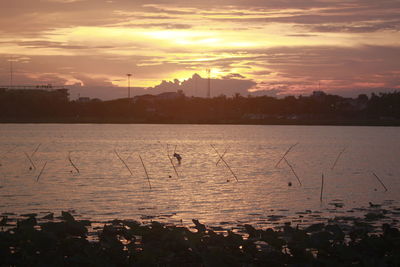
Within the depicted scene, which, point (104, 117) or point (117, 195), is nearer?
point (117, 195)

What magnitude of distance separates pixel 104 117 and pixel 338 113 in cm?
7603

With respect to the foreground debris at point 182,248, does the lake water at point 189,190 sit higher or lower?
lower

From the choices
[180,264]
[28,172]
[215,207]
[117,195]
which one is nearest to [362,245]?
[180,264]

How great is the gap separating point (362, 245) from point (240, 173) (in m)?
23.8

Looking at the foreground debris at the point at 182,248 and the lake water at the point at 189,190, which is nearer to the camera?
the foreground debris at the point at 182,248

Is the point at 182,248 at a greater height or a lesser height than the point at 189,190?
greater

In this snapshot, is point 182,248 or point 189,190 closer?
point 182,248

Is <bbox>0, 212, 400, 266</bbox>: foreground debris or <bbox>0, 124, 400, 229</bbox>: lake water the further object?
<bbox>0, 124, 400, 229</bbox>: lake water

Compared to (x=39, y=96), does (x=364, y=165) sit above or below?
below

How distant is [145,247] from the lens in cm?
1184

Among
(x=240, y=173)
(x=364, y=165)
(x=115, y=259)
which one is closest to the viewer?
(x=115, y=259)

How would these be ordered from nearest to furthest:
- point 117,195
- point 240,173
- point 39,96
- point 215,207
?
1. point 215,207
2. point 117,195
3. point 240,173
4. point 39,96

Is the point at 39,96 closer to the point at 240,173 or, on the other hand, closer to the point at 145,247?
the point at 240,173

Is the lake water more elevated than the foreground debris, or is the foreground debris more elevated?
the foreground debris
